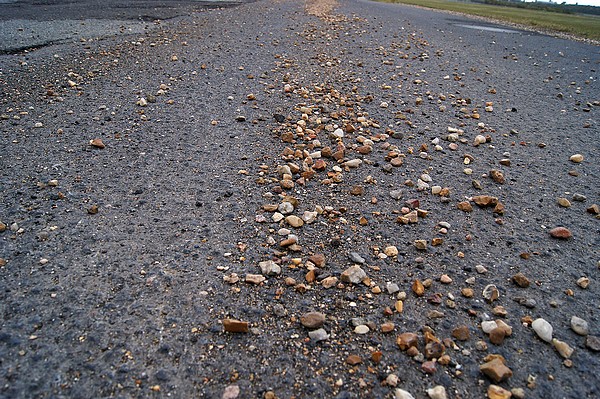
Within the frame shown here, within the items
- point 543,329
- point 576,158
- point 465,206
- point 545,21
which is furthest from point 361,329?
point 545,21

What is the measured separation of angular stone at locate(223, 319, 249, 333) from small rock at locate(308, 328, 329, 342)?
0.34m

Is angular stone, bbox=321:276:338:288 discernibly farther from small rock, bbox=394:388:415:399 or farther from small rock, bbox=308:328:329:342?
small rock, bbox=394:388:415:399

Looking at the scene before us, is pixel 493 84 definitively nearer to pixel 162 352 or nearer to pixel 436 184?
pixel 436 184

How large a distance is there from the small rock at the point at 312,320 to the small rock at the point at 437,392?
62 cm

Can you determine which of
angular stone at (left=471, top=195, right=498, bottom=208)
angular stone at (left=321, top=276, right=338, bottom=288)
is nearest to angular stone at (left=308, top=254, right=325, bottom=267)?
angular stone at (left=321, top=276, right=338, bottom=288)

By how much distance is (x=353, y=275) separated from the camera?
247cm

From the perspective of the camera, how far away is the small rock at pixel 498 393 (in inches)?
70.8

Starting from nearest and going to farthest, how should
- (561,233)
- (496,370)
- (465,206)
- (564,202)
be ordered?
(496,370)
(561,233)
(465,206)
(564,202)

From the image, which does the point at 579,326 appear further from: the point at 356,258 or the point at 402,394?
A: the point at 356,258

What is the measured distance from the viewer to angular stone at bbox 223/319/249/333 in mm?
2057

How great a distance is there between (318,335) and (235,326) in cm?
44

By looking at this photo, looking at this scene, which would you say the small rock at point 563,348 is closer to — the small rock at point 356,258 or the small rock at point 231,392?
the small rock at point 356,258

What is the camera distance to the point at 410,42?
33.3 feet

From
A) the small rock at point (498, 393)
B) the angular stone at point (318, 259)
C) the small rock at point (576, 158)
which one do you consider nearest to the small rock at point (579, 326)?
the small rock at point (498, 393)
